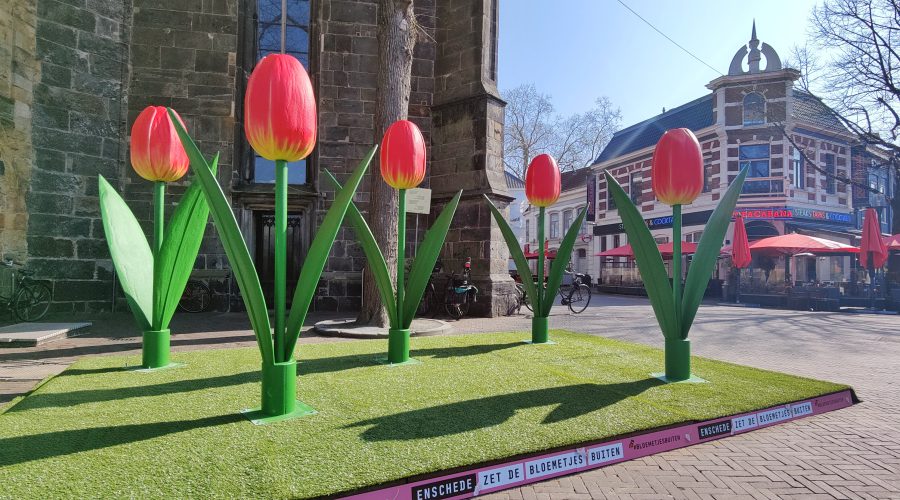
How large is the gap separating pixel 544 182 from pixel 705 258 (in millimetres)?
2245

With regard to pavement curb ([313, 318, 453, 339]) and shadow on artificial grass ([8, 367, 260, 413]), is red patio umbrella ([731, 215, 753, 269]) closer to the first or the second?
pavement curb ([313, 318, 453, 339])

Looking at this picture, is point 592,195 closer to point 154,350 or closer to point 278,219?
point 154,350

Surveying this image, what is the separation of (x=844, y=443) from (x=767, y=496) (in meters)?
1.25

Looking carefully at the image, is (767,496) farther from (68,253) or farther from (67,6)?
(67,6)

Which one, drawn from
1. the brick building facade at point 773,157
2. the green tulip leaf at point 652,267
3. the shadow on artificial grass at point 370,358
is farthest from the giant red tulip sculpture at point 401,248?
the brick building facade at point 773,157

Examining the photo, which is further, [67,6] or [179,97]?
[179,97]

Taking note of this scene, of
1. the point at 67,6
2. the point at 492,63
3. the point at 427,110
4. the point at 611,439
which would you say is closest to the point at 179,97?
the point at 67,6

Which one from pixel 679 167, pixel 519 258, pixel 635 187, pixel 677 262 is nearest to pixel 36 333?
pixel 519 258

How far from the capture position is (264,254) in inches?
443

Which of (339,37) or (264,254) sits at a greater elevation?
(339,37)

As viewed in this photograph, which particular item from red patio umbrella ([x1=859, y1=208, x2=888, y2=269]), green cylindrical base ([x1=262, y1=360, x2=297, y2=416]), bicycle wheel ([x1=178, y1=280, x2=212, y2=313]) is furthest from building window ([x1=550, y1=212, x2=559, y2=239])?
green cylindrical base ([x1=262, y1=360, x2=297, y2=416])

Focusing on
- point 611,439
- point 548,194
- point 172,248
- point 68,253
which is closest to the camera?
point 611,439

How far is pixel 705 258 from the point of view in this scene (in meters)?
4.32

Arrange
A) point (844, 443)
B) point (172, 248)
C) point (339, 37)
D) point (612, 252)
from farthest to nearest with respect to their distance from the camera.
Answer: point (612, 252) → point (339, 37) → point (172, 248) → point (844, 443)
